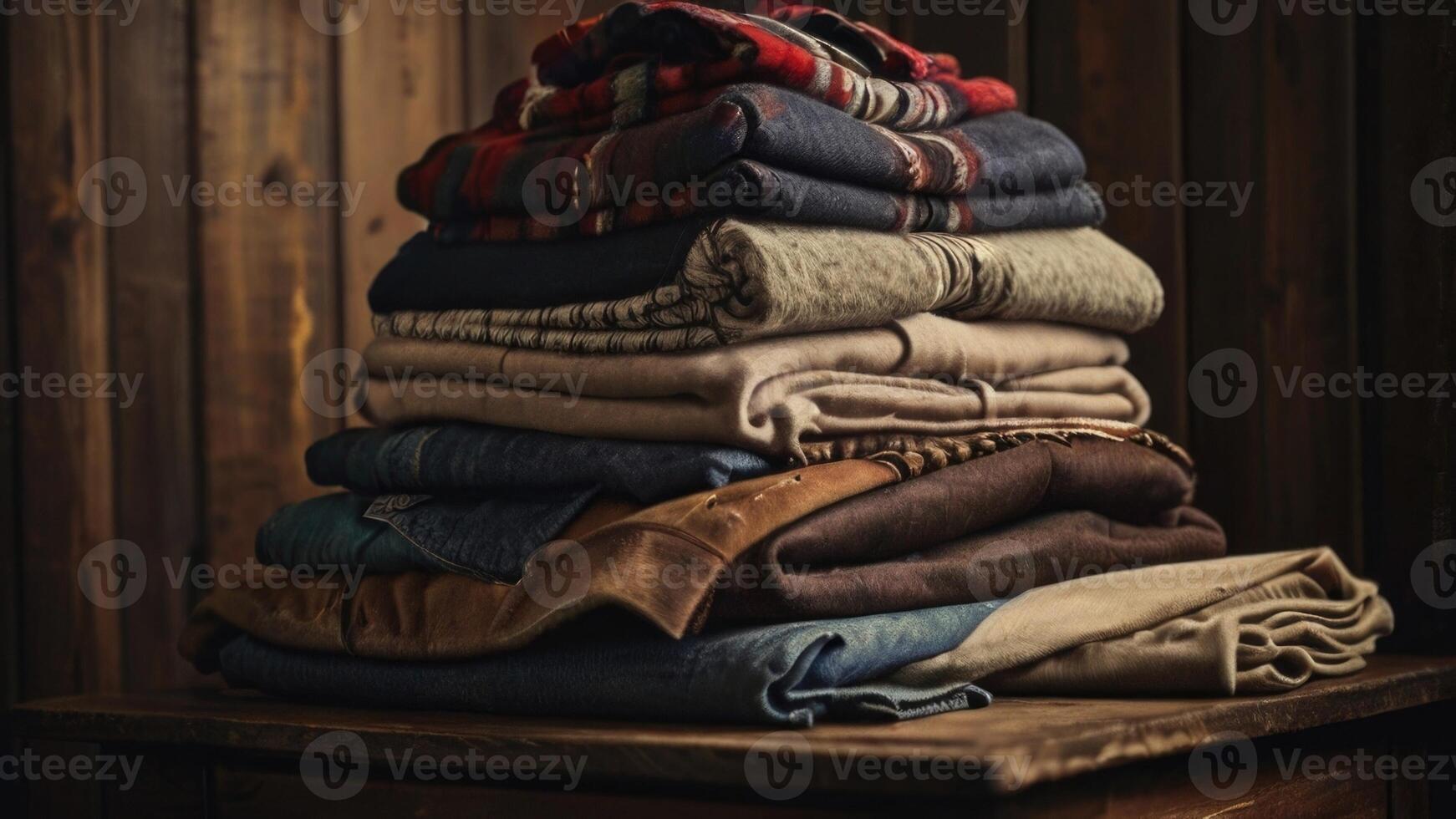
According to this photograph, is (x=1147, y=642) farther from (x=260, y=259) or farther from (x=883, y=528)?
(x=260, y=259)

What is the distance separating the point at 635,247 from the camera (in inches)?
41.8

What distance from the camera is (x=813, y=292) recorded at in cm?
100

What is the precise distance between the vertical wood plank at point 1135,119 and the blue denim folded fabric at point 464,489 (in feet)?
2.28

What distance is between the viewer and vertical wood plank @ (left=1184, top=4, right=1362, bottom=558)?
143cm

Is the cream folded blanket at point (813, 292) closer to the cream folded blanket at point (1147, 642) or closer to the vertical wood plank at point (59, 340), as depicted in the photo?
the cream folded blanket at point (1147, 642)

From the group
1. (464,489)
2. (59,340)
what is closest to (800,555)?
(464,489)

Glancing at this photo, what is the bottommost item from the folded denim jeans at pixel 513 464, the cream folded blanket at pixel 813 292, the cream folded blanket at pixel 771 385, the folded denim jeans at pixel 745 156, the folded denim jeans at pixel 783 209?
the folded denim jeans at pixel 513 464

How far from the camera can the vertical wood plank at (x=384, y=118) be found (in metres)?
1.73

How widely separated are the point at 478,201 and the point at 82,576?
60cm

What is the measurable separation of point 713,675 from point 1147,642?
311mm

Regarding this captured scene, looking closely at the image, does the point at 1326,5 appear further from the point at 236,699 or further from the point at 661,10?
the point at 236,699

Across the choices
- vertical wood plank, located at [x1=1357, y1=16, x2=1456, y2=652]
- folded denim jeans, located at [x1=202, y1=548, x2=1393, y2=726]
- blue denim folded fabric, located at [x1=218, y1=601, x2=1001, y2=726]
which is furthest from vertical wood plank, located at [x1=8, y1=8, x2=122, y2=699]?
vertical wood plank, located at [x1=1357, y1=16, x2=1456, y2=652]

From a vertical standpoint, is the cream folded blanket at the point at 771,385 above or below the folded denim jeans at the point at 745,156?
below

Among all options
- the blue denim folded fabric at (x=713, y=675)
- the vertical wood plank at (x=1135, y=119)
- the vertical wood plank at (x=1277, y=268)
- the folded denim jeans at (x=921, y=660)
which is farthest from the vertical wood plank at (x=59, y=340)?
the vertical wood plank at (x=1277, y=268)
